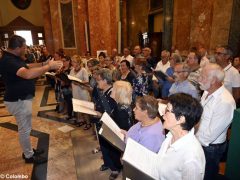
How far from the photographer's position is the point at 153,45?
11531 mm

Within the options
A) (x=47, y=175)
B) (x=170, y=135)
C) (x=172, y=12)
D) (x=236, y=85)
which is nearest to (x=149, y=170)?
(x=170, y=135)

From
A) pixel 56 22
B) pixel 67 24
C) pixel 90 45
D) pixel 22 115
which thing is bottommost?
pixel 22 115

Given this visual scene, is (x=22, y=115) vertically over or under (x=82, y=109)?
under

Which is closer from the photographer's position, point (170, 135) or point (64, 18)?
point (170, 135)

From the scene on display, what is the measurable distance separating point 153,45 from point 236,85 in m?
8.37

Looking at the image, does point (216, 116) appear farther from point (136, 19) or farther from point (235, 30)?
point (136, 19)

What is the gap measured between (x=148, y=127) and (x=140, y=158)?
0.67 m

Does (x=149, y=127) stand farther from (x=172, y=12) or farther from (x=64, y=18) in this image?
(x=64, y=18)

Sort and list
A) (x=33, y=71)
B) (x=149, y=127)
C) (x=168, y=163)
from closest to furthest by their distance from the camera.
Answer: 1. (x=168, y=163)
2. (x=149, y=127)
3. (x=33, y=71)

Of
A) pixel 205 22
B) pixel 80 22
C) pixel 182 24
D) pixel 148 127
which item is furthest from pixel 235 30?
pixel 80 22

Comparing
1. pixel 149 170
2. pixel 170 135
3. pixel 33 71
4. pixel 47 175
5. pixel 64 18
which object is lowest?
pixel 47 175

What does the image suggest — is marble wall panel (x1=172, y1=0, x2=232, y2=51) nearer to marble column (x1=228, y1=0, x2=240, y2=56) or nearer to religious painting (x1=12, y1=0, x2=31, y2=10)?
marble column (x1=228, y1=0, x2=240, y2=56)

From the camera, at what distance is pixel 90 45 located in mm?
7797

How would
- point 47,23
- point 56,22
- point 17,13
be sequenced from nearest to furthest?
point 56,22
point 47,23
point 17,13
